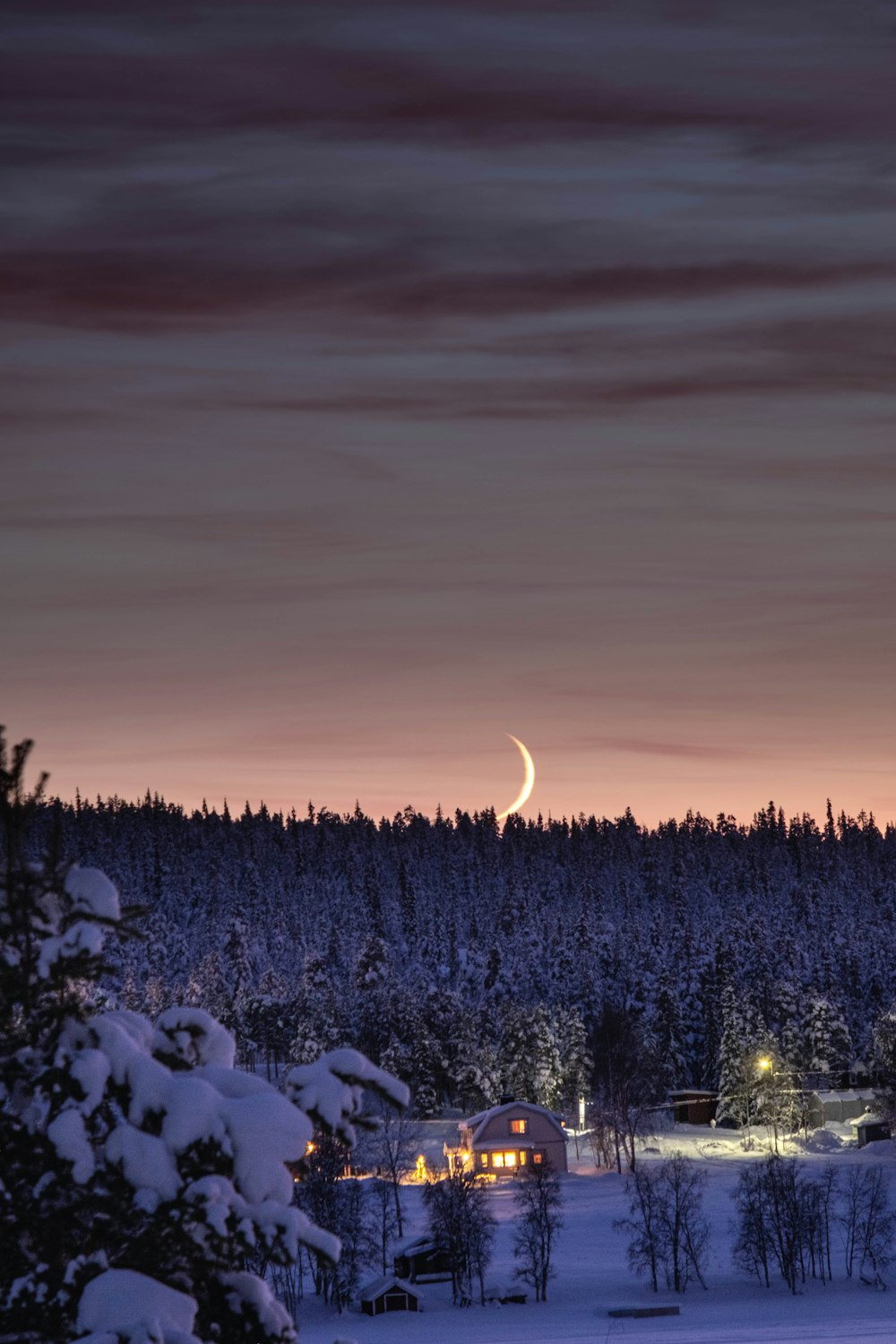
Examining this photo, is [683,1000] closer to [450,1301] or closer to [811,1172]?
[811,1172]

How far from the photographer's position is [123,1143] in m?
7.66

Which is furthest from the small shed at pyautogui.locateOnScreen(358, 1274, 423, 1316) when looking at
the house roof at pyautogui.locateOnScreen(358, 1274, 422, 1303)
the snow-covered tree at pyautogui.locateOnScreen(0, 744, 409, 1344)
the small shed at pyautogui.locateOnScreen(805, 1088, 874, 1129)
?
the snow-covered tree at pyautogui.locateOnScreen(0, 744, 409, 1344)

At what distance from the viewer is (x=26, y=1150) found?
8.67 m

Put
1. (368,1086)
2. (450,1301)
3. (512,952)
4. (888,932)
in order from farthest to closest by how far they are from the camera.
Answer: (888,932), (512,952), (450,1301), (368,1086)

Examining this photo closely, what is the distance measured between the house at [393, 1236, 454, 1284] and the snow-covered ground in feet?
1.82

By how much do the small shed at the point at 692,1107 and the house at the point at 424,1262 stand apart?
40887 mm

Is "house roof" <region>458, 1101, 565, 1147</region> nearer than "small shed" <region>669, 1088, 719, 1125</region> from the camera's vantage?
Yes

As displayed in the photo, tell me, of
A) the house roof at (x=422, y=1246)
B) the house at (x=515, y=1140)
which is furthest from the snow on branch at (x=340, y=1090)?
the house at (x=515, y=1140)

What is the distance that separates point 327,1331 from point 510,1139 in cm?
3297

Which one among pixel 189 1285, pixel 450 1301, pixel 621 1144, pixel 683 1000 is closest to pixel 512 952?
pixel 683 1000

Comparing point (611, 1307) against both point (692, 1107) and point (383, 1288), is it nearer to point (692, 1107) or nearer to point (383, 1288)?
point (383, 1288)

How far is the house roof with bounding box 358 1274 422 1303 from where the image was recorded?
65.7 m

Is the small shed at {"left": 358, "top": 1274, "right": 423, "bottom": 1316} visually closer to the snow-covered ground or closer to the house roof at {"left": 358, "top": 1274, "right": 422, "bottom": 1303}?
the house roof at {"left": 358, "top": 1274, "right": 422, "bottom": 1303}

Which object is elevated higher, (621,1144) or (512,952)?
(512,952)
